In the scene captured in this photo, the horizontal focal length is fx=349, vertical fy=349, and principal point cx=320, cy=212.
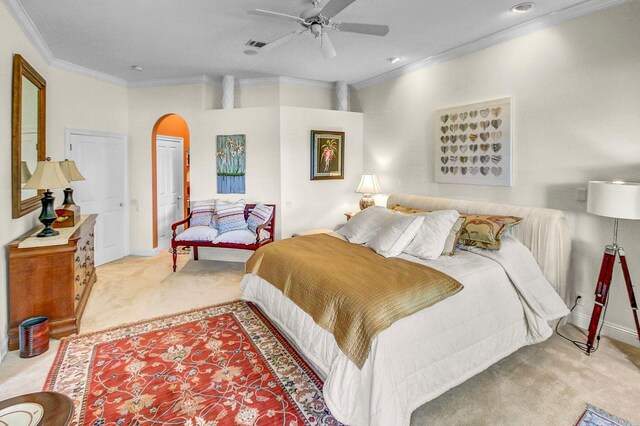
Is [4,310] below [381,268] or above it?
below

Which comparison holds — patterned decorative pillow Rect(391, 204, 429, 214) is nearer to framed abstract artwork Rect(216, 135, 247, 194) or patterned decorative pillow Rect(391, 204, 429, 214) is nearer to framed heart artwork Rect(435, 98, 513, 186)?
framed heart artwork Rect(435, 98, 513, 186)

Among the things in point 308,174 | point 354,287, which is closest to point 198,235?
point 308,174

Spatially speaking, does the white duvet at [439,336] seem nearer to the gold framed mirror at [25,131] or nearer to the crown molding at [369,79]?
the crown molding at [369,79]

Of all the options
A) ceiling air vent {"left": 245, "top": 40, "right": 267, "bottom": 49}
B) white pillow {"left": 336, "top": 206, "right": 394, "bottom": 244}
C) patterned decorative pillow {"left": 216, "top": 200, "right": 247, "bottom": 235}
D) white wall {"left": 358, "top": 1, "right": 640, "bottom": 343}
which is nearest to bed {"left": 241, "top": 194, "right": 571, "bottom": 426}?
white wall {"left": 358, "top": 1, "right": 640, "bottom": 343}

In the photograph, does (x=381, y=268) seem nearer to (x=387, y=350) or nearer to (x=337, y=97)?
(x=387, y=350)

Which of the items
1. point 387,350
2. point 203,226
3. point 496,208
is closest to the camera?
point 387,350

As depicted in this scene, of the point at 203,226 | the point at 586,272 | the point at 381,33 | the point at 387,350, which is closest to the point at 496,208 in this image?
the point at 586,272

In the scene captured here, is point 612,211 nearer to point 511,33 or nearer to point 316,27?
point 511,33

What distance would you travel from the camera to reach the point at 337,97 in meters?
5.65

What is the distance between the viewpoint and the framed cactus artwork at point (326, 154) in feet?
17.7

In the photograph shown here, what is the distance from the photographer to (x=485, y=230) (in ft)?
10.1

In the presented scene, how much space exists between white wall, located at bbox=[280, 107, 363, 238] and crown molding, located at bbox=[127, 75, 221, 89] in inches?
51.4

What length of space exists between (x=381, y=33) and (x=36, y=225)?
12.9ft

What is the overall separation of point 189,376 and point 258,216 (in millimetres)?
2726
